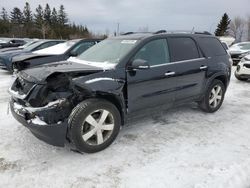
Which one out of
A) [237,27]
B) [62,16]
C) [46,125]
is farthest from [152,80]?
[62,16]

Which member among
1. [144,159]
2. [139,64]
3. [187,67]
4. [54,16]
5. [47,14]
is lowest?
[144,159]

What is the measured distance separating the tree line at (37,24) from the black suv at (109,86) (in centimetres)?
4983

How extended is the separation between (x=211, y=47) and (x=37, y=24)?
6049 centimetres

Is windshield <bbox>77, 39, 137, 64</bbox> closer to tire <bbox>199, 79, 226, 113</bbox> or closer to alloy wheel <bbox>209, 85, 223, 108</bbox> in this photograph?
tire <bbox>199, 79, 226, 113</bbox>

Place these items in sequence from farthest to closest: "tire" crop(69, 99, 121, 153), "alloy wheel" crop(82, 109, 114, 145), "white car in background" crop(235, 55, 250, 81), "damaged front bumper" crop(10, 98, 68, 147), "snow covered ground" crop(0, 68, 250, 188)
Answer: "white car in background" crop(235, 55, 250, 81) < "alloy wheel" crop(82, 109, 114, 145) < "tire" crop(69, 99, 121, 153) < "damaged front bumper" crop(10, 98, 68, 147) < "snow covered ground" crop(0, 68, 250, 188)

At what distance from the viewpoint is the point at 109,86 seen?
336 cm

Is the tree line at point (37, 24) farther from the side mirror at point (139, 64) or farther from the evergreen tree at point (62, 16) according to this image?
the side mirror at point (139, 64)

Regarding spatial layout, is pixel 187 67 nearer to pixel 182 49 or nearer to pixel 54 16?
pixel 182 49

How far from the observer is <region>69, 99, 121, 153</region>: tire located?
3.09 meters

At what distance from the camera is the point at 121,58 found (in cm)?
366

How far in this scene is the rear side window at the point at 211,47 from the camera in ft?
16.3

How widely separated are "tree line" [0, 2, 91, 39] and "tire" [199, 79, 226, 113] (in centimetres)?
4967

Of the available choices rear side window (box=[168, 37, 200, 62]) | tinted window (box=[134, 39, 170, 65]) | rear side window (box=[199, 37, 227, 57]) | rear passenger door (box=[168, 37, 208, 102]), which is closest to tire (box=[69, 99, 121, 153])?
tinted window (box=[134, 39, 170, 65])

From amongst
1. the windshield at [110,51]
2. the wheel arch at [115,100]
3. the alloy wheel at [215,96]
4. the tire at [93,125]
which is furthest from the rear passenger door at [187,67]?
the tire at [93,125]
